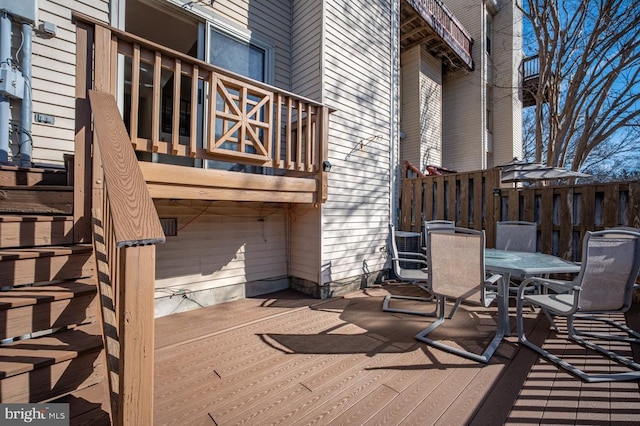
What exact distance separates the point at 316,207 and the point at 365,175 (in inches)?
48.9

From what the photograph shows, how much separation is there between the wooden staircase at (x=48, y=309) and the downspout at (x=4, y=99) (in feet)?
2.45

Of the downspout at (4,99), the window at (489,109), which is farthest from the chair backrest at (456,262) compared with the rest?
the window at (489,109)

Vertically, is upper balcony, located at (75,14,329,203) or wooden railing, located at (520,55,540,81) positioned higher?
wooden railing, located at (520,55,540,81)

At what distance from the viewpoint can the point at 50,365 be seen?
57.9 inches

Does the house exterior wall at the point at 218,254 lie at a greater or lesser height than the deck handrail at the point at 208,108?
lesser

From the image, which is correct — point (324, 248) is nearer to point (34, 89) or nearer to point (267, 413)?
point (267, 413)

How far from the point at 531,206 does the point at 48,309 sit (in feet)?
19.3

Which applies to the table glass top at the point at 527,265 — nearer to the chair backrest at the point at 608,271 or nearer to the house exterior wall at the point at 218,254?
the chair backrest at the point at 608,271

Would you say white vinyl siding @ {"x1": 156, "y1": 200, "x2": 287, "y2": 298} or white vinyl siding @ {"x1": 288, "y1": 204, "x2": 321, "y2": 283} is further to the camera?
white vinyl siding @ {"x1": 288, "y1": 204, "x2": 321, "y2": 283}

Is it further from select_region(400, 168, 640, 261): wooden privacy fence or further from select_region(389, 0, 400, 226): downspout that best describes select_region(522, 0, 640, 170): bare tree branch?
select_region(389, 0, 400, 226): downspout

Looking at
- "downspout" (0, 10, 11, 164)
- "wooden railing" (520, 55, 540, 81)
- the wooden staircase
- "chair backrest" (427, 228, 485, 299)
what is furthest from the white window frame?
"wooden railing" (520, 55, 540, 81)

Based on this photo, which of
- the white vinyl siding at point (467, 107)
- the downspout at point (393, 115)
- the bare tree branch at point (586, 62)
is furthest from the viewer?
the white vinyl siding at point (467, 107)

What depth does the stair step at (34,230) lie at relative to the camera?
5.78ft

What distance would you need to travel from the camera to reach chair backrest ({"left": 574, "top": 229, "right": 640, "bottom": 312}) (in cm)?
232
